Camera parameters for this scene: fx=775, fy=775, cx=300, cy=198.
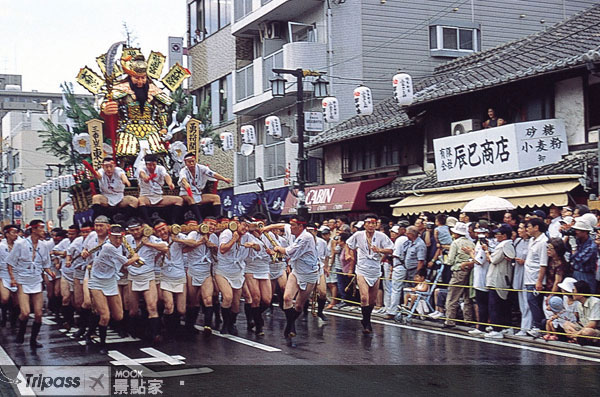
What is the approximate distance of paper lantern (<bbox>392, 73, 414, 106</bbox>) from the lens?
20.5 meters

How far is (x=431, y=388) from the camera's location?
8.60m

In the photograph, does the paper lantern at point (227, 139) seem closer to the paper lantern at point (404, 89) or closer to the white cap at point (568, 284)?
the paper lantern at point (404, 89)

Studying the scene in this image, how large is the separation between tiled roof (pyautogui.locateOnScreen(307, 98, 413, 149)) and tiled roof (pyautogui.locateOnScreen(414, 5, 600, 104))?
1.69 m

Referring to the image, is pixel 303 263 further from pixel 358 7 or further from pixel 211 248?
pixel 358 7

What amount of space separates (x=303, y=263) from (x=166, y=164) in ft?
14.6

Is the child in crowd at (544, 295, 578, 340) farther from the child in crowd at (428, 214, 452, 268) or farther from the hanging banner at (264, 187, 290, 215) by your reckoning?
the hanging banner at (264, 187, 290, 215)

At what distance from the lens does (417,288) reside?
14914 mm

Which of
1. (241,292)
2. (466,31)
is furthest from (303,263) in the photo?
(466,31)

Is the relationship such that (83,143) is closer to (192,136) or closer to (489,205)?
(192,136)

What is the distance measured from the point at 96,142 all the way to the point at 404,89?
29.9 feet

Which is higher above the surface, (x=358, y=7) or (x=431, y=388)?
(x=358, y=7)

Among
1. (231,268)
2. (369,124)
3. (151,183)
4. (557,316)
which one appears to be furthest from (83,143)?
(369,124)

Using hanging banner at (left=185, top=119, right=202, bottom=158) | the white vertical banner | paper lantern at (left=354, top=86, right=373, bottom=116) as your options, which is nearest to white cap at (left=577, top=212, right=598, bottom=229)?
hanging banner at (left=185, top=119, right=202, bottom=158)

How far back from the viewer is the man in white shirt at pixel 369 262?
13305mm
